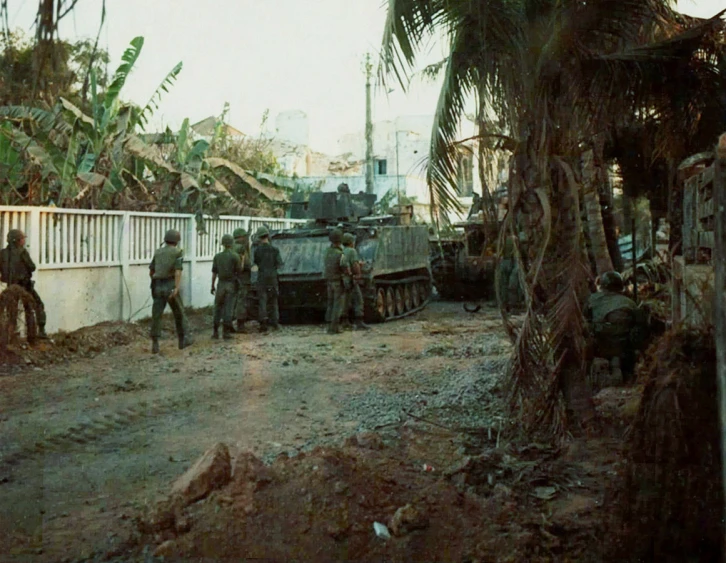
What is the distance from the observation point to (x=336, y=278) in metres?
14.0

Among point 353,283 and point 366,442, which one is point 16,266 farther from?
point 366,442

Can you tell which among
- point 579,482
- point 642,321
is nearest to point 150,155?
point 642,321

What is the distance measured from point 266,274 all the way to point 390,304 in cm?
305

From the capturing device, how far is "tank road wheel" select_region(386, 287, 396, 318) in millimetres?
16172

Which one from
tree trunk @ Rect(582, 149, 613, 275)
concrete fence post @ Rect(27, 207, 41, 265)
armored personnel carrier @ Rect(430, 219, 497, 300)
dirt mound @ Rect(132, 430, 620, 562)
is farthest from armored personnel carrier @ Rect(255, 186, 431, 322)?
dirt mound @ Rect(132, 430, 620, 562)

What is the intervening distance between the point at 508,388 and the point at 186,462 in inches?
98.2

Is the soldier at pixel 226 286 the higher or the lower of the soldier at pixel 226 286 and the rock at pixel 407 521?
the higher

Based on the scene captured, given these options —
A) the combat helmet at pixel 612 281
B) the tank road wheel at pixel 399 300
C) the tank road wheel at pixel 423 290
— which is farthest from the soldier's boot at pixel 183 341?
the tank road wheel at pixel 423 290

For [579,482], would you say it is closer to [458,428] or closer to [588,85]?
[458,428]

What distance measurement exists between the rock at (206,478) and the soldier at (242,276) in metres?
9.31

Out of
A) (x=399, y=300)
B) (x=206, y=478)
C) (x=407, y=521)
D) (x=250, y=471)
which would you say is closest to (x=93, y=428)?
(x=206, y=478)

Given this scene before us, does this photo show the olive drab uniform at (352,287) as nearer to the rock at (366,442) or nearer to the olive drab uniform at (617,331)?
the olive drab uniform at (617,331)

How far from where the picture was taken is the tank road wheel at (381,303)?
1534 centimetres

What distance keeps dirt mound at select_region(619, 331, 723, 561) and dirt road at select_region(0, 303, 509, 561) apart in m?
2.54
